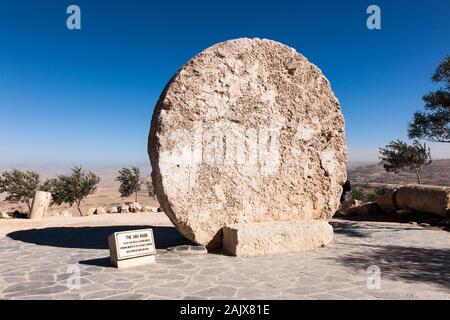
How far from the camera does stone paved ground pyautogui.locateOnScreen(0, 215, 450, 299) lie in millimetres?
4680

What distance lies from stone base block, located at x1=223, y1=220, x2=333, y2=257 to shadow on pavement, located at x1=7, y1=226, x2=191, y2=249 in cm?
153

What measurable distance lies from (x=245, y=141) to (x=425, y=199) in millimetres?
8701

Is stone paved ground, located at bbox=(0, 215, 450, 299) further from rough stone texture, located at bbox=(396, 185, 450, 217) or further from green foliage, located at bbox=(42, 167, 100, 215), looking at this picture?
green foliage, located at bbox=(42, 167, 100, 215)

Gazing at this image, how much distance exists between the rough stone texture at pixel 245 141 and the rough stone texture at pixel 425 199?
5.96 metres

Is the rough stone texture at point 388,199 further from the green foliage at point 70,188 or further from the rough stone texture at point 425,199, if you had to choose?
the green foliage at point 70,188

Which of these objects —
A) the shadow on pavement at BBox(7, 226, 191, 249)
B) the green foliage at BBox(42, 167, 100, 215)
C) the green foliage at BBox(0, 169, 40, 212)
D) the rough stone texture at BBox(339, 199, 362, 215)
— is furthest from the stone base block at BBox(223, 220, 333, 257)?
the green foliage at BBox(0, 169, 40, 212)

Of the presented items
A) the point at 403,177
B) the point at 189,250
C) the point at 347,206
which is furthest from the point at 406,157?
the point at 403,177

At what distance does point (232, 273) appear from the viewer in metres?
5.67

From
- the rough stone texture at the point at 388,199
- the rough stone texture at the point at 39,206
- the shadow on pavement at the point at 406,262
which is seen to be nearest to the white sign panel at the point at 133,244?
the shadow on pavement at the point at 406,262

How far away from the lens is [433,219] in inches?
482

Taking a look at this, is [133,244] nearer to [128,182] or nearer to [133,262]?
[133,262]
